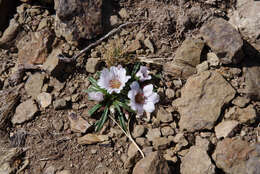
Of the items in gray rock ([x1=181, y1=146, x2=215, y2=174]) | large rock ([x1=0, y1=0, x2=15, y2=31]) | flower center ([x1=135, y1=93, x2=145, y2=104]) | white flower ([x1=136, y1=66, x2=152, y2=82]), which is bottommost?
gray rock ([x1=181, y1=146, x2=215, y2=174])

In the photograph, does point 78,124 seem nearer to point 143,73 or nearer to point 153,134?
point 153,134

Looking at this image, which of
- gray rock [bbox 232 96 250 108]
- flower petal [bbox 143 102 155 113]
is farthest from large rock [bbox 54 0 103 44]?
gray rock [bbox 232 96 250 108]

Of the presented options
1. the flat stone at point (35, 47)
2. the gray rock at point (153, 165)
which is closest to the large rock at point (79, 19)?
the flat stone at point (35, 47)

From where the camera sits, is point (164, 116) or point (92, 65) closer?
point (164, 116)

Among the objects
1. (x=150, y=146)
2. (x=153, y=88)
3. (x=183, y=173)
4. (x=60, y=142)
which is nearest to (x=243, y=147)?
(x=183, y=173)

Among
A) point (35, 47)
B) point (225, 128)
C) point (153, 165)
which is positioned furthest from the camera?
point (35, 47)

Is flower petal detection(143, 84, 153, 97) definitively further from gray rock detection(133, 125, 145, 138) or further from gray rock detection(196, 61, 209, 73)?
gray rock detection(196, 61, 209, 73)

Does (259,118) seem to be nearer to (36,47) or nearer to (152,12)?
(152,12)

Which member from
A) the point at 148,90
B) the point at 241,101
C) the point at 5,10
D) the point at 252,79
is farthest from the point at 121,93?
the point at 5,10
